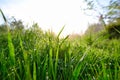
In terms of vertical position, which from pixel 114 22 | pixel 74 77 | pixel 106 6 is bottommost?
Answer: pixel 74 77

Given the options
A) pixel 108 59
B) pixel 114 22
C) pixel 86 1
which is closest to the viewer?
pixel 108 59

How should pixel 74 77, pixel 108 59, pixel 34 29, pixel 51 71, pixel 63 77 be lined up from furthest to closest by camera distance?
1. pixel 34 29
2. pixel 108 59
3. pixel 63 77
4. pixel 51 71
5. pixel 74 77

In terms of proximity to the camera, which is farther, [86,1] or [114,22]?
[86,1]

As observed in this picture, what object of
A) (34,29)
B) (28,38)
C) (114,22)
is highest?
(114,22)

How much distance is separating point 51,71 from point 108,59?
155cm

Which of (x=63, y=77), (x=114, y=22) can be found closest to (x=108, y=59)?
(x=63, y=77)

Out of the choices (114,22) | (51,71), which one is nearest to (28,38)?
(51,71)

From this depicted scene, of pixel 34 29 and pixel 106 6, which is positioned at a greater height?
pixel 106 6

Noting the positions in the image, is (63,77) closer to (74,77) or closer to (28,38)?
(74,77)

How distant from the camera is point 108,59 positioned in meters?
2.98

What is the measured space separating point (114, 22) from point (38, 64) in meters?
14.0

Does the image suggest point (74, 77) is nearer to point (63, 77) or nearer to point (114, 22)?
point (63, 77)

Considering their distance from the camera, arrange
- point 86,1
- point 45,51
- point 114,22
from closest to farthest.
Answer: point 45,51 < point 114,22 < point 86,1

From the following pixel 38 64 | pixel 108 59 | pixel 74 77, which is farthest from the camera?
pixel 108 59
